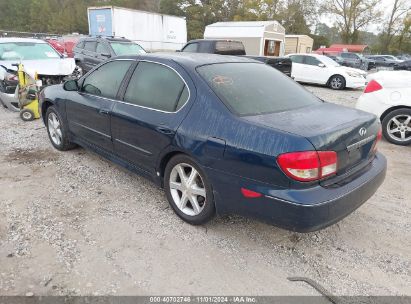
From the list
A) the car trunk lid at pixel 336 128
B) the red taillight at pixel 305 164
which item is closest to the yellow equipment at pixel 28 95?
the car trunk lid at pixel 336 128

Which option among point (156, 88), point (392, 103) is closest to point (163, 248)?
point (156, 88)

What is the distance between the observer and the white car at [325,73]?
1377cm

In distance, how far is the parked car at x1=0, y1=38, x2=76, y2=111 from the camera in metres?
7.45

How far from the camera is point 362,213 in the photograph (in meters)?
3.54

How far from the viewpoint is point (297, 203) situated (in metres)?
2.38

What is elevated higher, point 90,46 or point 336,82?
point 90,46

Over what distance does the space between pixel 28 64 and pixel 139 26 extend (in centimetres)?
1463

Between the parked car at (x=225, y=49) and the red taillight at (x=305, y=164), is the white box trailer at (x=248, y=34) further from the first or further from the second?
the red taillight at (x=305, y=164)

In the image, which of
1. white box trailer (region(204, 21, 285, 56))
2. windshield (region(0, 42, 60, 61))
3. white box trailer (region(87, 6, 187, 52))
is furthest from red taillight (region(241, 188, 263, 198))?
white box trailer (region(204, 21, 285, 56))

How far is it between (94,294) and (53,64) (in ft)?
23.0

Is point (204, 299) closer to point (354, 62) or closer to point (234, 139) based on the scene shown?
point (234, 139)

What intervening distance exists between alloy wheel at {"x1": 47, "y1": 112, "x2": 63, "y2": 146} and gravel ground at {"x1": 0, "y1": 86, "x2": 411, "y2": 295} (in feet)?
3.51

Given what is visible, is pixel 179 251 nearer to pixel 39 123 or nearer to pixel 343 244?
pixel 343 244

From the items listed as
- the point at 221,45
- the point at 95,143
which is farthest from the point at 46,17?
the point at 95,143
